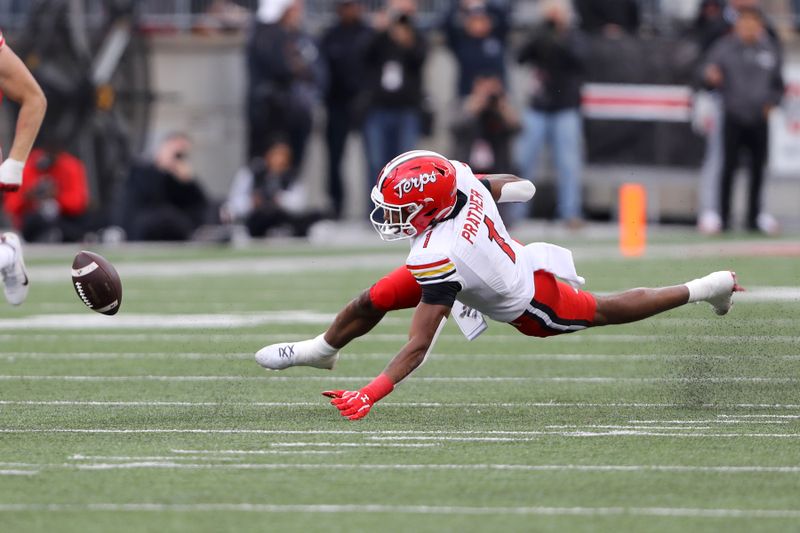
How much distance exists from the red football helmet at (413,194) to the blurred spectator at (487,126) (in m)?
10.4

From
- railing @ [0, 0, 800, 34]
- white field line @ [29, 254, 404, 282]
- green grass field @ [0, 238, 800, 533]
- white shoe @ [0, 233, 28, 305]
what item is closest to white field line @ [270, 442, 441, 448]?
green grass field @ [0, 238, 800, 533]

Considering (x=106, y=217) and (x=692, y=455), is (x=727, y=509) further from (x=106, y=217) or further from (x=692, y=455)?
(x=106, y=217)

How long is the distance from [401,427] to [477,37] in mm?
11232

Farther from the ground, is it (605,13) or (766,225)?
(605,13)

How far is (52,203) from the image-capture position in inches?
653

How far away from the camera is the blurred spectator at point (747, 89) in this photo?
55.5ft

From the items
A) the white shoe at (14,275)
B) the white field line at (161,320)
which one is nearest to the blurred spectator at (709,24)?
the white field line at (161,320)

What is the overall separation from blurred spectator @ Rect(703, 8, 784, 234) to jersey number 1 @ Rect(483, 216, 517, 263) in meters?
10.2

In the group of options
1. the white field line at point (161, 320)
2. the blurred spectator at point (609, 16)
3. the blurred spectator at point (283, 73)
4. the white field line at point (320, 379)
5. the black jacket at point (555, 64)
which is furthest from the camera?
the blurred spectator at point (609, 16)

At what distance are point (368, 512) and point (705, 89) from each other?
1287 cm

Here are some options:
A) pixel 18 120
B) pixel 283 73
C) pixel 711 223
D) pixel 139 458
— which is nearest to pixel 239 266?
pixel 283 73

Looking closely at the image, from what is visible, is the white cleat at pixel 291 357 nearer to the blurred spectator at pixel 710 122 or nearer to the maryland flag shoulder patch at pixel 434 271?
the maryland flag shoulder patch at pixel 434 271

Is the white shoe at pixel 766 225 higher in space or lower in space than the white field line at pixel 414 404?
lower

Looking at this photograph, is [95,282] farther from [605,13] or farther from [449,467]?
[605,13]
